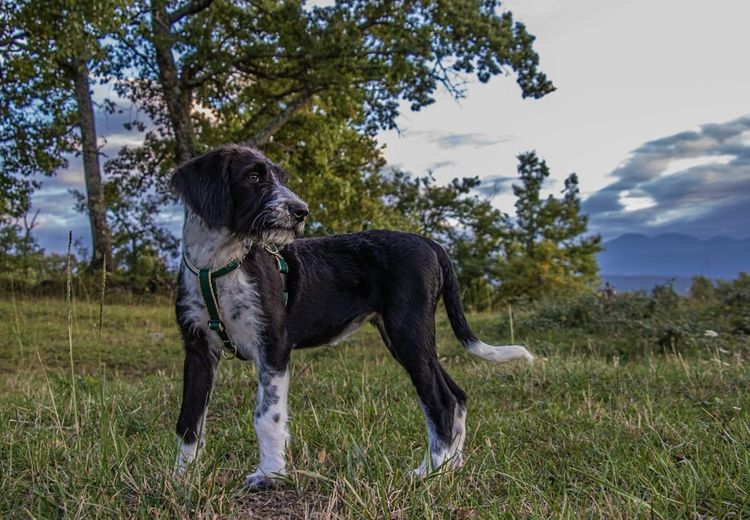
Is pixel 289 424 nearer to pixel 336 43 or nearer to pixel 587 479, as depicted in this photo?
pixel 587 479

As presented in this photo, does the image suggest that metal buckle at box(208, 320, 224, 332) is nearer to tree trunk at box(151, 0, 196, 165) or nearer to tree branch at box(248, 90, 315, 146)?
tree branch at box(248, 90, 315, 146)

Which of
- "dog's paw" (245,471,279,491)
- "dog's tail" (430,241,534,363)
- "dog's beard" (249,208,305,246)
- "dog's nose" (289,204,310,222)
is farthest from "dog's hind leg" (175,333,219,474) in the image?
"dog's tail" (430,241,534,363)

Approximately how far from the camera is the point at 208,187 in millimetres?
3652

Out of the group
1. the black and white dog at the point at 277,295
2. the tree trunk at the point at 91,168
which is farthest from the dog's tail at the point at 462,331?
the tree trunk at the point at 91,168

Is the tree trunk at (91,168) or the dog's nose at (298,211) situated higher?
the tree trunk at (91,168)

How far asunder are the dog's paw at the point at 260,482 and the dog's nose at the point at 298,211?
4.58 feet

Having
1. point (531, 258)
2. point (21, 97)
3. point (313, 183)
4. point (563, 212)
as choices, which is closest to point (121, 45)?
point (21, 97)

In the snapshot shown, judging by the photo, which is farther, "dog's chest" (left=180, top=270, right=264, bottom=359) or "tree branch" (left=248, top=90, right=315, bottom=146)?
"tree branch" (left=248, top=90, right=315, bottom=146)

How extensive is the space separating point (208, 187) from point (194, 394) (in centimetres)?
121

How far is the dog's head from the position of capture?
141 inches

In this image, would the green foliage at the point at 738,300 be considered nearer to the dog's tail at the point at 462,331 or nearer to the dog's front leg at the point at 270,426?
the dog's tail at the point at 462,331

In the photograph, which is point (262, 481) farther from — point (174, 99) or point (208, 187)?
point (174, 99)

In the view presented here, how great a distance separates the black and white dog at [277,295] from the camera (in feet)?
11.8

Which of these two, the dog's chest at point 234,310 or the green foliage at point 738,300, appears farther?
the green foliage at point 738,300
